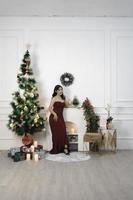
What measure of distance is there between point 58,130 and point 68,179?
2593mm

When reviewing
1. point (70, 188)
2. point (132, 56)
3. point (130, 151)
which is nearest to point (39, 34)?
point (132, 56)

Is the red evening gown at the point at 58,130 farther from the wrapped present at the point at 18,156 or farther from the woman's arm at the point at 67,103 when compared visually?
the wrapped present at the point at 18,156

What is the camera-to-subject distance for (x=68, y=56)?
8.95 m

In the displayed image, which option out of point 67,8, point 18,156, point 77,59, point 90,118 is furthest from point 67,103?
point 67,8

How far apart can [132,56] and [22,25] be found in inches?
117

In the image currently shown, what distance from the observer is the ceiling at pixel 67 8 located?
25.3 ft

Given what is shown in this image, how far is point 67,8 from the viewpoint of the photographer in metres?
8.22

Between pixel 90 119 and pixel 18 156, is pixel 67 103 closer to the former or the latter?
pixel 90 119

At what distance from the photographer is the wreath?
8867mm

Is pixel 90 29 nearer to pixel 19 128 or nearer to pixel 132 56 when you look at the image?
pixel 132 56

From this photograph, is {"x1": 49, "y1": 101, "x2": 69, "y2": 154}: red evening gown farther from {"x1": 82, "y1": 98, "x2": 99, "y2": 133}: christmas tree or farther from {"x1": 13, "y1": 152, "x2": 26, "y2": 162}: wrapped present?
{"x1": 13, "y1": 152, "x2": 26, "y2": 162}: wrapped present

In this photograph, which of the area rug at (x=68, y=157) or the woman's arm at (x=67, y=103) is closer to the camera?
the area rug at (x=68, y=157)

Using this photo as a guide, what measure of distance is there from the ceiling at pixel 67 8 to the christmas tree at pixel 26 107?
109 centimetres

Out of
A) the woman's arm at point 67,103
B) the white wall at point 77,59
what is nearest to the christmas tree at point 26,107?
the white wall at point 77,59
